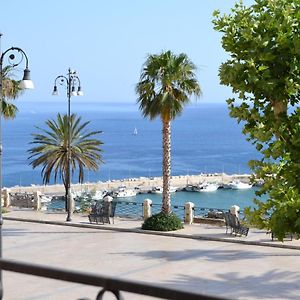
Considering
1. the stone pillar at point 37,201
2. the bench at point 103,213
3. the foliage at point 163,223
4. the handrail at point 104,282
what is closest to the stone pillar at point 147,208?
the bench at point 103,213

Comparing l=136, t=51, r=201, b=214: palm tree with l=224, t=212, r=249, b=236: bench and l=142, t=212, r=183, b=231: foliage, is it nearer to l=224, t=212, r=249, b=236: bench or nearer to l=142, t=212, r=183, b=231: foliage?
l=142, t=212, r=183, b=231: foliage

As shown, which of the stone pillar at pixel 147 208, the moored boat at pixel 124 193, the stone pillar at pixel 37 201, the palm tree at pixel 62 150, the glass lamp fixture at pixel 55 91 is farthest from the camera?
the moored boat at pixel 124 193

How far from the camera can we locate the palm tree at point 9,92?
32.7 m

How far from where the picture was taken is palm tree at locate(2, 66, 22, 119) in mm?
32719

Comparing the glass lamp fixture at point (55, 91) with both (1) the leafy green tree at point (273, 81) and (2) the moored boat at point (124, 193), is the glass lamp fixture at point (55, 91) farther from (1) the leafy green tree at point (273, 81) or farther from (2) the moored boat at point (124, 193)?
(2) the moored boat at point (124, 193)

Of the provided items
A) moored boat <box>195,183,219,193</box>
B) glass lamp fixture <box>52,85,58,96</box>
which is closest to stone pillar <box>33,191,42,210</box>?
glass lamp fixture <box>52,85,58,96</box>

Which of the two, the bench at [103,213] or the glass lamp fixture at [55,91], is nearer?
the bench at [103,213]

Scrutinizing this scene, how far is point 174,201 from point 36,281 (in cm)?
6315

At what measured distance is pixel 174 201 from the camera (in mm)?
79812

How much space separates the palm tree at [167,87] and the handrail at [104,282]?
23.9 m

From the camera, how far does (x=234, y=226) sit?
82.8 feet

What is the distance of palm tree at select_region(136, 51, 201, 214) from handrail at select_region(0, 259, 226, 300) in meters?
23.9

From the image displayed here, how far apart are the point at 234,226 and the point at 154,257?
5.09 meters

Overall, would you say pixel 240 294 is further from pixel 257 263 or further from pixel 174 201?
pixel 174 201
